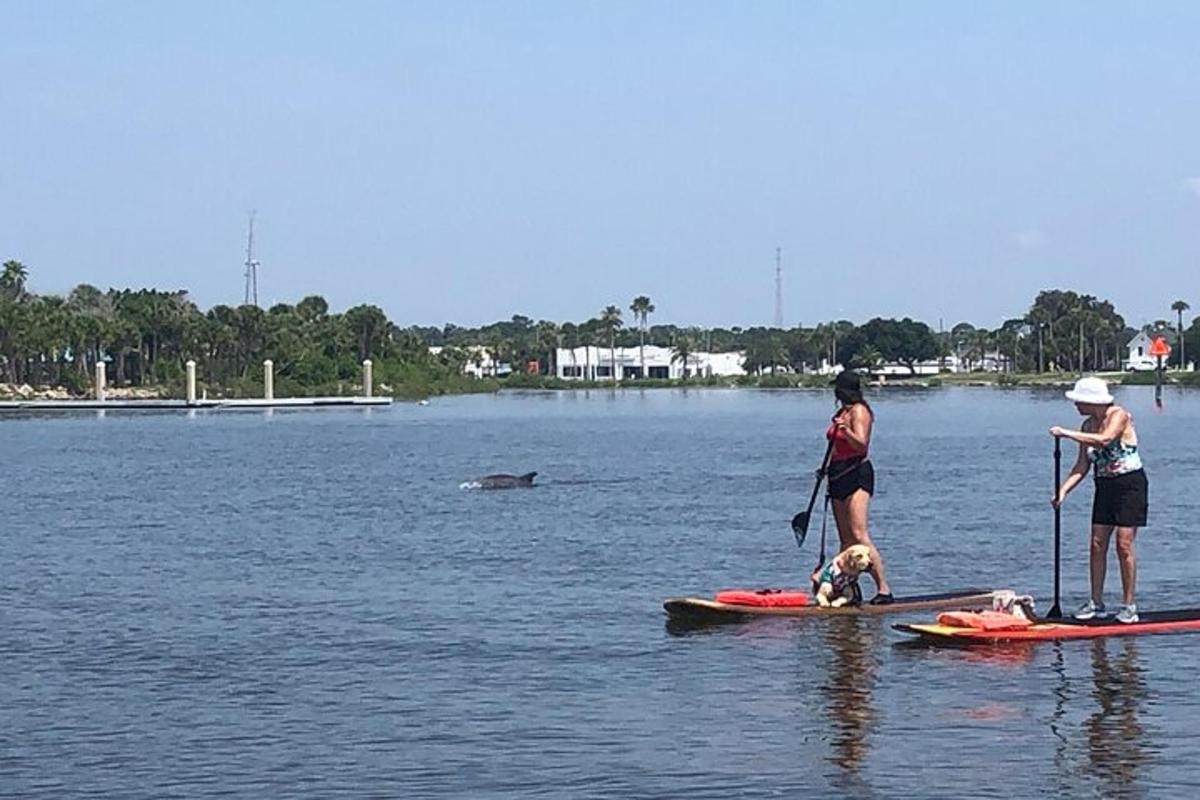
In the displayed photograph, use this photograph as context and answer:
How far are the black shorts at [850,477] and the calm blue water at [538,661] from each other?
103 cm

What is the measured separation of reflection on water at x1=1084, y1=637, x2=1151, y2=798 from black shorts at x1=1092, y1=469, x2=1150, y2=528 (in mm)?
916

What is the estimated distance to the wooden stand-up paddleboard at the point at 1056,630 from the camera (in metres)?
14.7

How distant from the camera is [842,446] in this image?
16.0 meters

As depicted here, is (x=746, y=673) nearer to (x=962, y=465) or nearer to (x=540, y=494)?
(x=540, y=494)

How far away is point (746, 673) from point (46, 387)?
131720 millimetres

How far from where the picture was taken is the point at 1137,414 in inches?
3600

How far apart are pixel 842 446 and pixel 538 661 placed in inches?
118

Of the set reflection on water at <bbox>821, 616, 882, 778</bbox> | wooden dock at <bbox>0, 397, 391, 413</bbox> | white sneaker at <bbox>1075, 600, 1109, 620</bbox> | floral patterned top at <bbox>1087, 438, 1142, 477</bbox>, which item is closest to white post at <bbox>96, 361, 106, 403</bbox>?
wooden dock at <bbox>0, 397, 391, 413</bbox>

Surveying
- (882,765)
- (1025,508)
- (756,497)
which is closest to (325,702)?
(882,765)

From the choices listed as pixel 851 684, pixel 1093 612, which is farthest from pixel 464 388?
pixel 851 684

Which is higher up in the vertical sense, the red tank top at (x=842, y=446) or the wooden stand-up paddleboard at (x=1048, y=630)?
the red tank top at (x=842, y=446)

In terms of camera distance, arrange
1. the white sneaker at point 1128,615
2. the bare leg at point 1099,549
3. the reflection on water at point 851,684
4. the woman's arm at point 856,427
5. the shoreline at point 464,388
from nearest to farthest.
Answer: the reflection on water at point 851,684 < the bare leg at point 1099,549 < the white sneaker at point 1128,615 < the woman's arm at point 856,427 < the shoreline at point 464,388

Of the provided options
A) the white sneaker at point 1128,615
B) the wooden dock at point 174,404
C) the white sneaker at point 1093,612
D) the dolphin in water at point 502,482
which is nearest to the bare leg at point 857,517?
the white sneaker at point 1093,612

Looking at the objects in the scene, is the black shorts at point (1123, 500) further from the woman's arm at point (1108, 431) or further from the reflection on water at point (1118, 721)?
the reflection on water at point (1118, 721)
